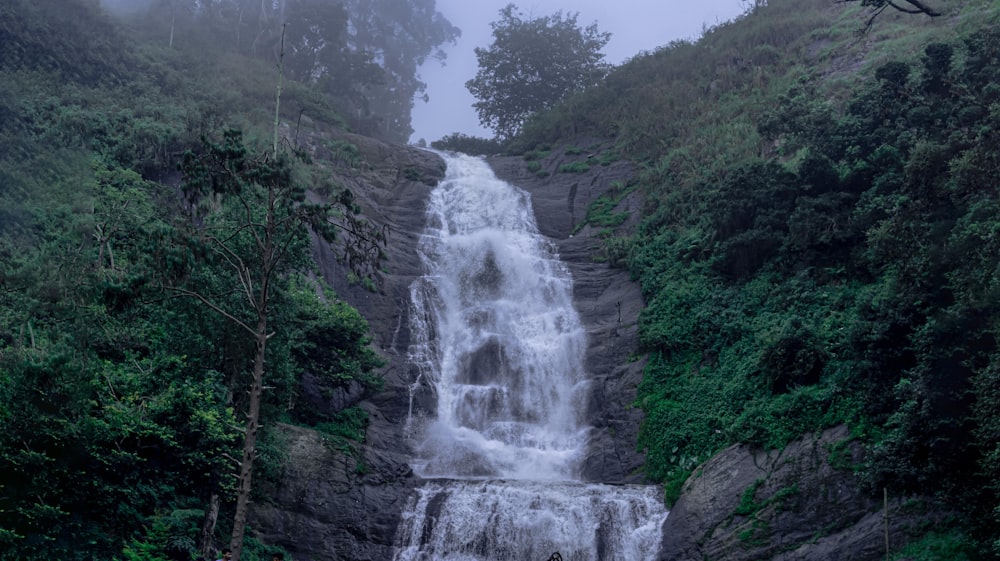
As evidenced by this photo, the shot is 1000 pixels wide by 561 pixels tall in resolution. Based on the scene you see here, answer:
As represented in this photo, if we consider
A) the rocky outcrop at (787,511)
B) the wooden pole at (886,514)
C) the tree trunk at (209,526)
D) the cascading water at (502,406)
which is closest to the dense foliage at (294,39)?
the cascading water at (502,406)

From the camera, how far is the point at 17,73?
38.6 m

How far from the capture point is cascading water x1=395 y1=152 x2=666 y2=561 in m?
23.9

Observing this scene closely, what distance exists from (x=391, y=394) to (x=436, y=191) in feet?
59.2

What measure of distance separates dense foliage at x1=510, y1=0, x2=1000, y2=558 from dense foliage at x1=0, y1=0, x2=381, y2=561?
1199 cm

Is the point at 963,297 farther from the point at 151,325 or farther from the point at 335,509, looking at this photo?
the point at 151,325

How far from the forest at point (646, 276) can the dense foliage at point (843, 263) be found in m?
0.09

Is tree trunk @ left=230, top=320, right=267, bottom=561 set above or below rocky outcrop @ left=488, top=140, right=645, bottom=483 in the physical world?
below

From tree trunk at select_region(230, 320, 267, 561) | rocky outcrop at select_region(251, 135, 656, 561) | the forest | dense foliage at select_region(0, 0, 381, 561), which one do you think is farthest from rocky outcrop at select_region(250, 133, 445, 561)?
tree trunk at select_region(230, 320, 267, 561)

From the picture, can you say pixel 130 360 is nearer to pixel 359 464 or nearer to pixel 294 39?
pixel 359 464

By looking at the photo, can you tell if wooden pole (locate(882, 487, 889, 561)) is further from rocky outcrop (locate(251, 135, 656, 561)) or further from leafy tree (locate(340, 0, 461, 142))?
leafy tree (locate(340, 0, 461, 142))

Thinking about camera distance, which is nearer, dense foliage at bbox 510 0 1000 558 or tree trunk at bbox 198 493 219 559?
dense foliage at bbox 510 0 1000 558

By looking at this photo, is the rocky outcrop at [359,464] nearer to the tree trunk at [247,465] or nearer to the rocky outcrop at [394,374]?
the rocky outcrop at [394,374]

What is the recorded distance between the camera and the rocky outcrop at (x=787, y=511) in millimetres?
19125

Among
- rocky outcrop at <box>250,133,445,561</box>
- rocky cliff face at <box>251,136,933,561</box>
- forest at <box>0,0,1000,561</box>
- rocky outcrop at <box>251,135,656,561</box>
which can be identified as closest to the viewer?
forest at <box>0,0,1000,561</box>
